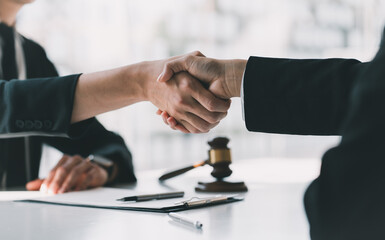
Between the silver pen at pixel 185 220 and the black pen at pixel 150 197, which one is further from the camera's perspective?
the black pen at pixel 150 197

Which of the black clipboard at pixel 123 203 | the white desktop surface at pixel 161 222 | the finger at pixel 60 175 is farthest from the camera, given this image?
the finger at pixel 60 175

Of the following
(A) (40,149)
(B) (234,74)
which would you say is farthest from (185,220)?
(A) (40,149)

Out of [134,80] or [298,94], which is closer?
[298,94]

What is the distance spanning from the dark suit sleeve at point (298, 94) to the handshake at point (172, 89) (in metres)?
0.28

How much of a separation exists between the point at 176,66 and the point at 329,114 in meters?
0.58

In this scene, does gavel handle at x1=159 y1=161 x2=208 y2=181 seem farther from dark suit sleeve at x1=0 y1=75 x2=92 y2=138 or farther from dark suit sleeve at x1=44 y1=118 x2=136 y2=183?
dark suit sleeve at x1=0 y1=75 x2=92 y2=138

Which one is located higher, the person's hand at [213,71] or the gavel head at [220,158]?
the person's hand at [213,71]

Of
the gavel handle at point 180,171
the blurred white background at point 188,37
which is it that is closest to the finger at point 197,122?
the gavel handle at point 180,171

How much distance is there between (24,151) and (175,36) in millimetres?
3009

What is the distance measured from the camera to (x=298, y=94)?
0.86m

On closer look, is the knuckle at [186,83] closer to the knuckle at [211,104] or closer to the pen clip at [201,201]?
the knuckle at [211,104]

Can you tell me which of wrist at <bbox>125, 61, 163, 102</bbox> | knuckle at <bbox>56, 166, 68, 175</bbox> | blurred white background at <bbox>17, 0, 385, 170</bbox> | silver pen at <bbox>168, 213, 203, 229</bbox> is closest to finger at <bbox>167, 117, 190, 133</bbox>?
wrist at <bbox>125, 61, 163, 102</bbox>

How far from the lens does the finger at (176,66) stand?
4.22 ft

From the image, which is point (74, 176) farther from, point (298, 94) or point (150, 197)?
point (298, 94)
